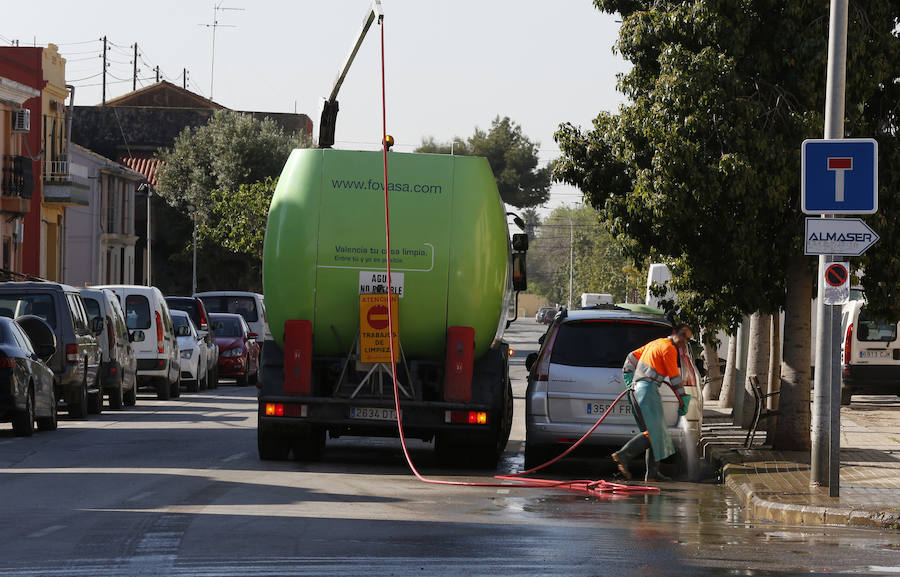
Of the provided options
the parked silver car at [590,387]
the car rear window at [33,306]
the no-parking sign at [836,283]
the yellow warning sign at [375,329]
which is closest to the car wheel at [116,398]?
the car rear window at [33,306]

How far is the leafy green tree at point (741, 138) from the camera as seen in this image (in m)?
16.6

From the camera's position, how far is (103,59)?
364 feet

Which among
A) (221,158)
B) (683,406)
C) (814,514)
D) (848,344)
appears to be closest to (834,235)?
(814,514)

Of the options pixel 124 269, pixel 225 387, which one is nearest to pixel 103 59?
pixel 124 269

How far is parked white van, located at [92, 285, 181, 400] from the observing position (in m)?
31.3

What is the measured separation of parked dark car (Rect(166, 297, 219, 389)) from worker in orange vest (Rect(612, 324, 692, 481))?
70.9ft

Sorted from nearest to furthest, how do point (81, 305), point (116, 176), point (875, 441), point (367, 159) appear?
1. point (367, 159)
2. point (875, 441)
3. point (81, 305)
4. point (116, 176)

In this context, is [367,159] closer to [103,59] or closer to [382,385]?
[382,385]

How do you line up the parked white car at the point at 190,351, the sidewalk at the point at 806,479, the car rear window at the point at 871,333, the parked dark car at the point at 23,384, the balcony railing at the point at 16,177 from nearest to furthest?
the sidewalk at the point at 806,479
the parked dark car at the point at 23,384
the car rear window at the point at 871,333
the parked white car at the point at 190,351
the balcony railing at the point at 16,177

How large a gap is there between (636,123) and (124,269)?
60.2 m

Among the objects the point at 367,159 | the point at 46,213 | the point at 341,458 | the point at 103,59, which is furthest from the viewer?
the point at 103,59

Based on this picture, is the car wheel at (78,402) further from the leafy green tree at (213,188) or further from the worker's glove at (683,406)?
the leafy green tree at (213,188)

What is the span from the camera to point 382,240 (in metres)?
15.6

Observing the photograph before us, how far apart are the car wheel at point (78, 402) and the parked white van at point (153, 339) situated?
22.2 ft
